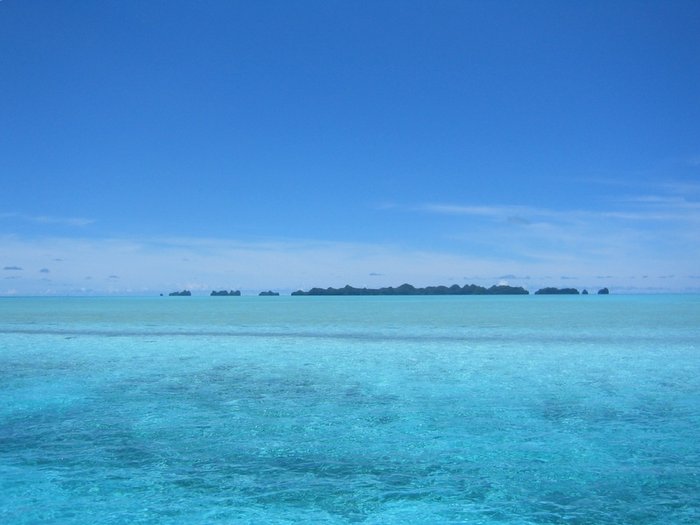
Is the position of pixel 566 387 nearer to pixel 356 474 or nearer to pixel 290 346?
pixel 356 474

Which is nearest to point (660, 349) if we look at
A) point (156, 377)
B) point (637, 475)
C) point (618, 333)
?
point (618, 333)

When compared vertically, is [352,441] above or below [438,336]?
below

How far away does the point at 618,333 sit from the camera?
91.6ft

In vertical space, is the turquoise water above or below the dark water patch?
below

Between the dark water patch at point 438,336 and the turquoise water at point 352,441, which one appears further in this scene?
the dark water patch at point 438,336

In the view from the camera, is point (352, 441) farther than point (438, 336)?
No

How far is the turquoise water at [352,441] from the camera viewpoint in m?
5.86

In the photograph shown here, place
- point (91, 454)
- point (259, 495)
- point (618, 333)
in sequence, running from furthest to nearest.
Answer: point (618, 333) → point (91, 454) → point (259, 495)

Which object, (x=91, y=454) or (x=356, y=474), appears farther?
(x=91, y=454)

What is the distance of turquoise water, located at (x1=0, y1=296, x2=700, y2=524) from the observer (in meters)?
5.86

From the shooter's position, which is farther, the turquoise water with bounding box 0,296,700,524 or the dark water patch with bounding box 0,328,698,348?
the dark water patch with bounding box 0,328,698,348

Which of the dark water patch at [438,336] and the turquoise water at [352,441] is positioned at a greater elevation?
the dark water patch at [438,336]

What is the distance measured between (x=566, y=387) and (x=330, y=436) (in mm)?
6682

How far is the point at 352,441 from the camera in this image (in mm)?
8227
